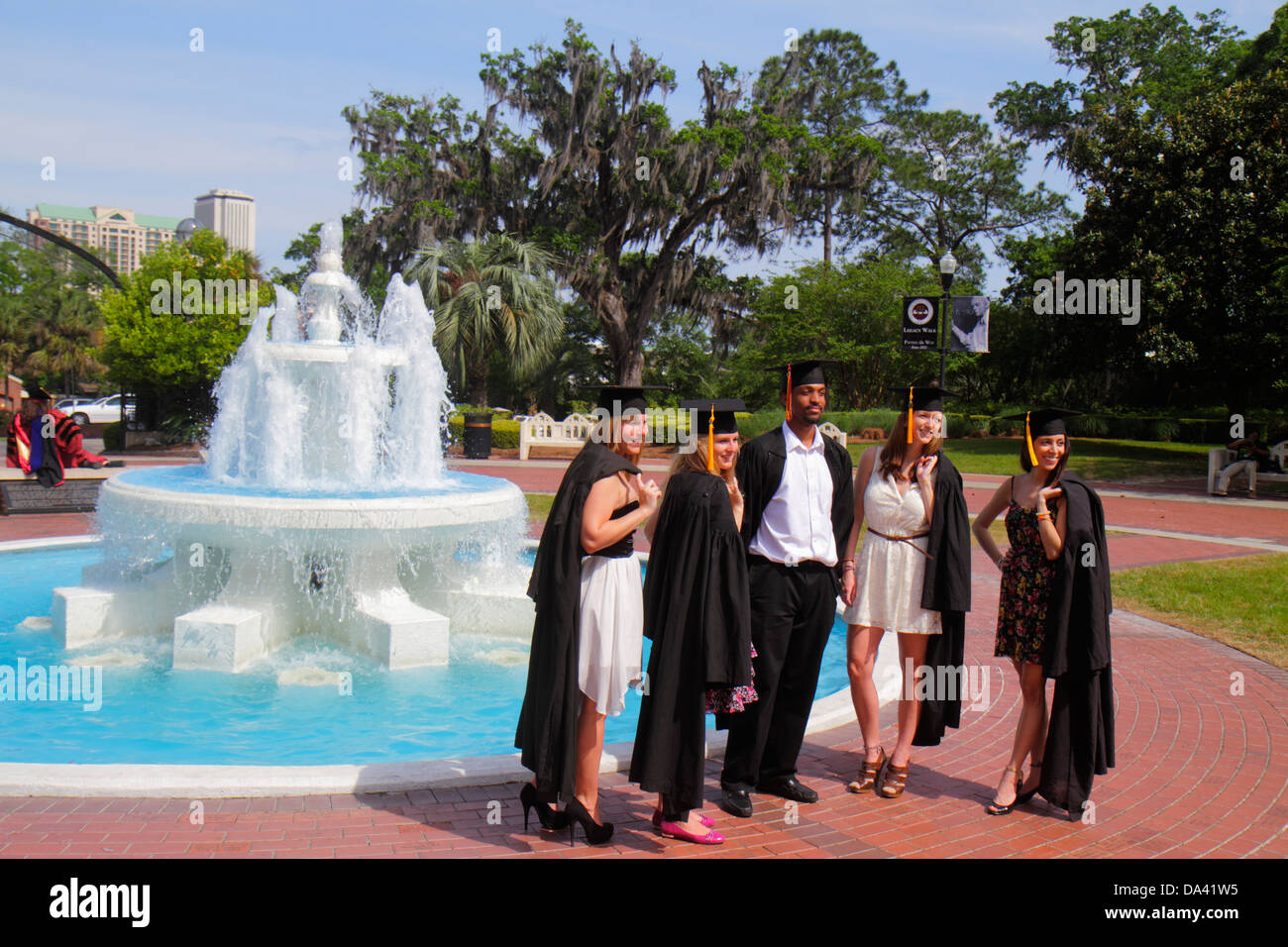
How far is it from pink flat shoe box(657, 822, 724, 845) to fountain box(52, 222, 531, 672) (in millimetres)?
3528

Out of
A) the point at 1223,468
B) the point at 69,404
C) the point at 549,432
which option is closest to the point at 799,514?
the point at 1223,468

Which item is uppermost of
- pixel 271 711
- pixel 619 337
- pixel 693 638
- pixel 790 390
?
pixel 619 337

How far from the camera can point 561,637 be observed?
160 inches

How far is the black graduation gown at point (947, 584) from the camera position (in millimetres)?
4754

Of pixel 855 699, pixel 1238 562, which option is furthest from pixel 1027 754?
pixel 1238 562

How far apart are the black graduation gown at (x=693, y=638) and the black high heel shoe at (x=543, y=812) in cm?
37

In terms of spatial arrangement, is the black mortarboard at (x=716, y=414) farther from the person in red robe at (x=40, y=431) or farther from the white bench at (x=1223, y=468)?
the white bench at (x=1223, y=468)

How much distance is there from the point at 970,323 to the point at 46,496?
31017 mm

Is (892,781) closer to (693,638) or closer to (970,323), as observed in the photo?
(693,638)

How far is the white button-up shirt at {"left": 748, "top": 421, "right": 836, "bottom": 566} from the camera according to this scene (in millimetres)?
4648

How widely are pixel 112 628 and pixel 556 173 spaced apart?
25967 millimetres

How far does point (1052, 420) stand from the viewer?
15.8 ft

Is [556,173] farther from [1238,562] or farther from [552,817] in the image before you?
[552,817]

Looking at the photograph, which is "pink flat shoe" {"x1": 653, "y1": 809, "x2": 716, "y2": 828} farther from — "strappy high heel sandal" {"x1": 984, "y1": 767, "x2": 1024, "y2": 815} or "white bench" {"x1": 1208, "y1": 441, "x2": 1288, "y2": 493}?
"white bench" {"x1": 1208, "y1": 441, "x2": 1288, "y2": 493}
